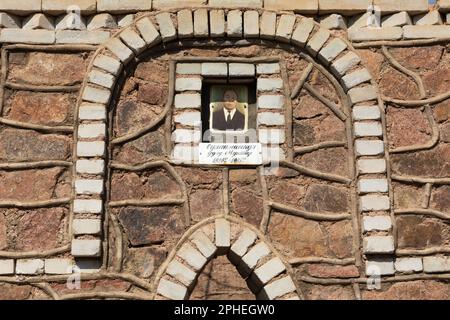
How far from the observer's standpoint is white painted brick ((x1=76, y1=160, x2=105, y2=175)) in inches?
239

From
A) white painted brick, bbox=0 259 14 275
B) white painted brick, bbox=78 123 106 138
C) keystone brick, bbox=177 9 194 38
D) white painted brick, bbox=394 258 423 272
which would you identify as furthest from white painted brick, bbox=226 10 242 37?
white painted brick, bbox=0 259 14 275

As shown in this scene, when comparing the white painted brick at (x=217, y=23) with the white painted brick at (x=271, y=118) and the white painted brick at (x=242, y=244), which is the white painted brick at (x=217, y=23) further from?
the white painted brick at (x=242, y=244)

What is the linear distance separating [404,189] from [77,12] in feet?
10.1

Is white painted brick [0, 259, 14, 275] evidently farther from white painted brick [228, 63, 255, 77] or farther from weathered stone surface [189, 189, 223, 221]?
white painted brick [228, 63, 255, 77]

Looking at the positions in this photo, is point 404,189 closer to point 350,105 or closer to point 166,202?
point 350,105

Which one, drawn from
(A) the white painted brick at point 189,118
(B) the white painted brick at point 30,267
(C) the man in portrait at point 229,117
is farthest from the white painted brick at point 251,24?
(B) the white painted brick at point 30,267

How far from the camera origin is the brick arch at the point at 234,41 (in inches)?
239

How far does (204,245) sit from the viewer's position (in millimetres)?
5969

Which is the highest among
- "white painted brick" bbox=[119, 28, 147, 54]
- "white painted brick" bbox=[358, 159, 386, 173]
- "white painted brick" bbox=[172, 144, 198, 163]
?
"white painted brick" bbox=[119, 28, 147, 54]

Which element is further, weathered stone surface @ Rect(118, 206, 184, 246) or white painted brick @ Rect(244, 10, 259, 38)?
white painted brick @ Rect(244, 10, 259, 38)

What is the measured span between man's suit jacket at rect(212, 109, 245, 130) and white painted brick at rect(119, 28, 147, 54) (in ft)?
2.70

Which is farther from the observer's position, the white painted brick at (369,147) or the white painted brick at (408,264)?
the white painted brick at (369,147)

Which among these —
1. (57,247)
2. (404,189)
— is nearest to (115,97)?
(57,247)

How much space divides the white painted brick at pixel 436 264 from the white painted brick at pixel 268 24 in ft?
7.28
